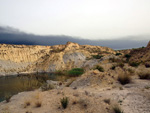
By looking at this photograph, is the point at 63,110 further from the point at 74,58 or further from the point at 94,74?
the point at 74,58

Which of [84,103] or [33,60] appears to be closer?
[84,103]

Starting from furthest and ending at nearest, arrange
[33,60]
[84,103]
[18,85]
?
[33,60]
[18,85]
[84,103]

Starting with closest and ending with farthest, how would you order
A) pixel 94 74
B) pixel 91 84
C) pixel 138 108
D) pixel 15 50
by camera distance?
1. pixel 138 108
2. pixel 91 84
3. pixel 94 74
4. pixel 15 50

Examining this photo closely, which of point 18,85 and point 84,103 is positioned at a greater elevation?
point 84,103

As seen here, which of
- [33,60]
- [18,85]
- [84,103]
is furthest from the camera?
[33,60]

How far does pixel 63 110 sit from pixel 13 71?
5066 cm

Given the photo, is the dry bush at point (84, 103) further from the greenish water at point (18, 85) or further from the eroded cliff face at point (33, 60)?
the eroded cliff face at point (33, 60)

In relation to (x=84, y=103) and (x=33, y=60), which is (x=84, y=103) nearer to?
(x=84, y=103)

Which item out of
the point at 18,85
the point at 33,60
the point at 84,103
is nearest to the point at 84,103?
the point at 84,103

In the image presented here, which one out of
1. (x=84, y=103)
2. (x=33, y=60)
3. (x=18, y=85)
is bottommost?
(x=33, y=60)

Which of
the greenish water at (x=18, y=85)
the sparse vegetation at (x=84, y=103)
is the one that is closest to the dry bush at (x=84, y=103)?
the sparse vegetation at (x=84, y=103)

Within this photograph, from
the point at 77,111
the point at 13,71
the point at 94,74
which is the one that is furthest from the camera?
the point at 13,71

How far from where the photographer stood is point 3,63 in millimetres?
49969

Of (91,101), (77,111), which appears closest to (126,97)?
(91,101)
